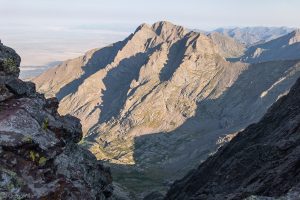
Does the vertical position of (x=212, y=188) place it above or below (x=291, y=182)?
below

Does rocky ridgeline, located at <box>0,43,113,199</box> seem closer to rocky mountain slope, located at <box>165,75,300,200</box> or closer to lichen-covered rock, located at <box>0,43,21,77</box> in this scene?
lichen-covered rock, located at <box>0,43,21,77</box>

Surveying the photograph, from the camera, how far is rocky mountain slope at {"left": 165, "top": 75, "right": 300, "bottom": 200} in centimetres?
4219

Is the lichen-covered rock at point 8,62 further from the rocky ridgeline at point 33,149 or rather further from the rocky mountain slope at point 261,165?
the rocky mountain slope at point 261,165

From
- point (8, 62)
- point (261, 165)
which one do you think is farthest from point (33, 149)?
point (261, 165)

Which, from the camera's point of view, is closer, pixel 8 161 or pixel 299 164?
pixel 8 161

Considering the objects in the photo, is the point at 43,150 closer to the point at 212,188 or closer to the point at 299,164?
the point at 299,164

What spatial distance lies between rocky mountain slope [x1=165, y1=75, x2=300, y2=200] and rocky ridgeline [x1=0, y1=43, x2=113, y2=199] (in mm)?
16437

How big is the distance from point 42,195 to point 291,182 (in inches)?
892

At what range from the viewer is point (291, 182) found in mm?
39969

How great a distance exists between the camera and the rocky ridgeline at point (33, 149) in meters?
35.9

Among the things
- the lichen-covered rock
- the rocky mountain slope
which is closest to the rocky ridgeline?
the lichen-covered rock

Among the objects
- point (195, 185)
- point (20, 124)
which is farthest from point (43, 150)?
point (195, 185)

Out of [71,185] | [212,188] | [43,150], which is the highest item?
[43,150]

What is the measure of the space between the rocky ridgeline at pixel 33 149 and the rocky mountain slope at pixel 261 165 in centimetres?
1644
